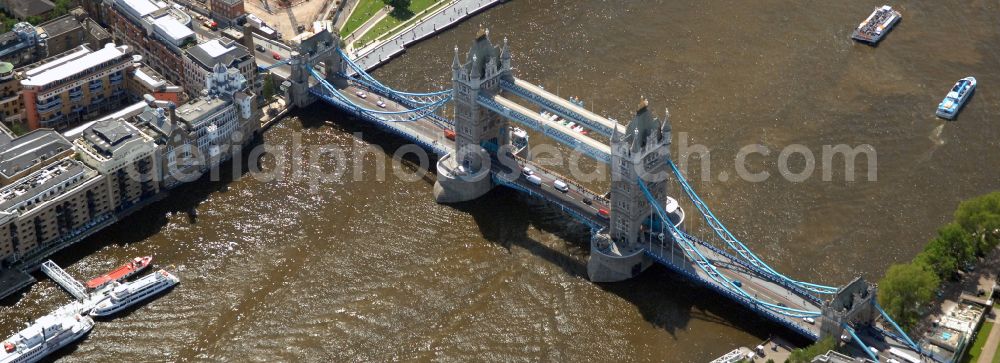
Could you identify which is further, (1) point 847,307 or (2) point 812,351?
(1) point 847,307

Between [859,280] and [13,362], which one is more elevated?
[859,280]

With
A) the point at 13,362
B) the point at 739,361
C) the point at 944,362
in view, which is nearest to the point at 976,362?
the point at 944,362

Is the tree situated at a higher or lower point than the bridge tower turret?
lower

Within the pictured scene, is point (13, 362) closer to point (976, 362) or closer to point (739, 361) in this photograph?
point (739, 361)

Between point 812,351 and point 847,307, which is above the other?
point 847,307

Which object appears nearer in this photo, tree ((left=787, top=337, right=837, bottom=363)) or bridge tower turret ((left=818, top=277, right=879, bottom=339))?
tree ((left=787, top=337, right=837, bottom=363))

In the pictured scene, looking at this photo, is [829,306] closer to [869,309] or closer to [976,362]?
[869,309]

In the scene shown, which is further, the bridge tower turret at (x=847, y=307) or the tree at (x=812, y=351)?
the bridge tower turret at (x=847, y=307)

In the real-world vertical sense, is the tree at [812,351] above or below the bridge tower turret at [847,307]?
below
